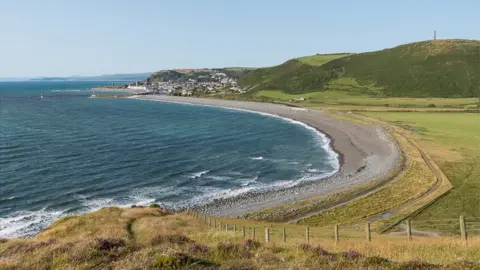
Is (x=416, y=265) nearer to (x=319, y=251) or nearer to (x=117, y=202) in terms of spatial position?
(x=319, y=251)

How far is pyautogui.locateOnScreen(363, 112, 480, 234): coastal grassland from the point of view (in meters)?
42.8

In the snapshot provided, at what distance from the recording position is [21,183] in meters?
58.8

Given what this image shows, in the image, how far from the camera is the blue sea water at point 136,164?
52562 mm

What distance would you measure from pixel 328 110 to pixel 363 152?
8304 centimetres

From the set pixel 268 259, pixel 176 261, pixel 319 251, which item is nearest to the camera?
pixel 176 261

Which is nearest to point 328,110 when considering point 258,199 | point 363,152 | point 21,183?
point 363,152

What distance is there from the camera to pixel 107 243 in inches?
637

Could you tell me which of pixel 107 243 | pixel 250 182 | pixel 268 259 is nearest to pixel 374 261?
pixel 268 259

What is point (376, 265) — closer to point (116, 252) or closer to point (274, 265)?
point (274, 265)

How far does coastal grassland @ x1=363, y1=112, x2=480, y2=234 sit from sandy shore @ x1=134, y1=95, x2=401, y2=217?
346 inches

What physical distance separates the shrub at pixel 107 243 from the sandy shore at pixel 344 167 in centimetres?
3152

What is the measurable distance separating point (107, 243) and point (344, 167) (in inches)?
2430

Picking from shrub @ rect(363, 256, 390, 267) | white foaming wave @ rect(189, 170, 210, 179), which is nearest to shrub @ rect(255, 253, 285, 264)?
shrub @ rect(363, 256, 390, 267)

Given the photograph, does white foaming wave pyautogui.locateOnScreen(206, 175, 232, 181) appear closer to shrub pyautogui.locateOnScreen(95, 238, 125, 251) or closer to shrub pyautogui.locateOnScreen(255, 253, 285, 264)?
shrub pyautogui.locateOnScreen(95, 238, 125, 251)
